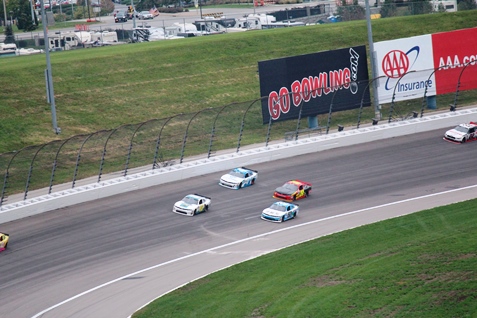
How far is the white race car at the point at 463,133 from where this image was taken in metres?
42.1

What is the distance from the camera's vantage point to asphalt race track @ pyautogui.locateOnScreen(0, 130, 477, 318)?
93.2ft

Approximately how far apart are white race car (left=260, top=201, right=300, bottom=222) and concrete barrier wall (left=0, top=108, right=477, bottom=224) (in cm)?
669

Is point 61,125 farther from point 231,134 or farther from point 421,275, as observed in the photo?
point 421,275

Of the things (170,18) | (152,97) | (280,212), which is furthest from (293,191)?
(170,18)

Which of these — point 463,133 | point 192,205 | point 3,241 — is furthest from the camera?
point 463,133

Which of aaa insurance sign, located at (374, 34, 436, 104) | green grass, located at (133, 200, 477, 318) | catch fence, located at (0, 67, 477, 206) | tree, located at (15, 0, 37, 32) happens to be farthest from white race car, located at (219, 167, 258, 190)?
tree, located at (15, 0, 37, 32)

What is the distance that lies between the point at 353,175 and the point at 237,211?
6.34 metres

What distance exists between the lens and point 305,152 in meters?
42.2

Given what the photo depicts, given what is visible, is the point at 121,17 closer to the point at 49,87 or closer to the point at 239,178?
the point at 49,87

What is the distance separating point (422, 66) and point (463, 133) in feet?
23.8

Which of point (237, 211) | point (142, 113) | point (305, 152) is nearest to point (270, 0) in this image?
point (142, 113)

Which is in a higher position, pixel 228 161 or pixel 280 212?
pixel 228 161

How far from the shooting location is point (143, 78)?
52906 mm

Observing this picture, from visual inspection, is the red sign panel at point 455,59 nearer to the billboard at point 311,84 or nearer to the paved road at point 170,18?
the billboard at point 311,84
